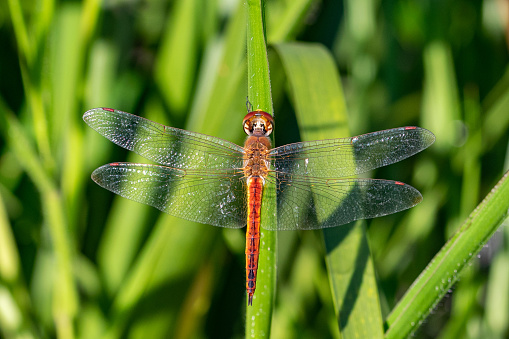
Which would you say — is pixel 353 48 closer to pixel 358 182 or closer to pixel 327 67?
pixel 327 67

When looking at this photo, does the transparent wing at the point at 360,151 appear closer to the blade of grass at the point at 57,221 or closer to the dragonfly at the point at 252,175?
the dragonfly at the point at 252,175

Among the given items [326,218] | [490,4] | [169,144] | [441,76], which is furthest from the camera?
[490,4]

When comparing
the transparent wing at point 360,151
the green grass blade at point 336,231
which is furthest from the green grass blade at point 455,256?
the transparent wing at point 360,151

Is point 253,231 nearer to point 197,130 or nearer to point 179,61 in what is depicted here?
point 197,130

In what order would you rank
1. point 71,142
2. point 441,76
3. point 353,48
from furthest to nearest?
point 353,48 < point 441,76 < point 71,142

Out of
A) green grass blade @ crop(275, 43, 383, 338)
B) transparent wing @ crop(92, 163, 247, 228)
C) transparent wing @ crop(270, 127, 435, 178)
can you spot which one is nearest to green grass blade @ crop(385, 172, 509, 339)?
green grass blade @ crop(275, 43, 383, 338)

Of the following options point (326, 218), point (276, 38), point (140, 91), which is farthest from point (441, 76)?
point (140, 91)
